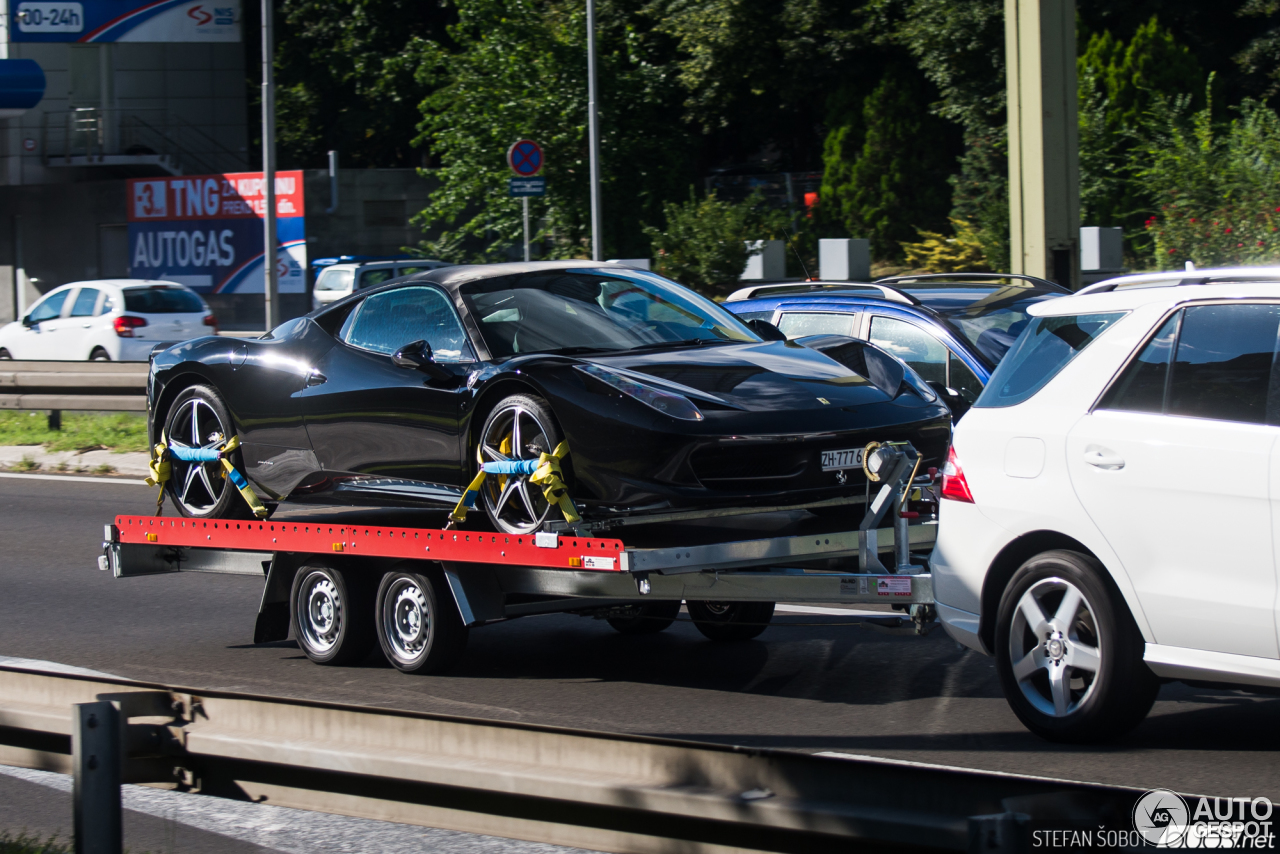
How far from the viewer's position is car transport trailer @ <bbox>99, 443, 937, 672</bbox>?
239 inches

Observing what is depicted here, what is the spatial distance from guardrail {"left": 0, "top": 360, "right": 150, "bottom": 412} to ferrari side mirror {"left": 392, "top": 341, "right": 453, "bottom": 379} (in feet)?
33.2

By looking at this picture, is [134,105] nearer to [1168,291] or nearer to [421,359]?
[421,359]

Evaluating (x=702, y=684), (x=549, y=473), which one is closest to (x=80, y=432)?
(x=702, y=684)

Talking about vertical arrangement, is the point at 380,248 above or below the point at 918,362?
above

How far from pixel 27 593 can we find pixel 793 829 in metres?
8.63

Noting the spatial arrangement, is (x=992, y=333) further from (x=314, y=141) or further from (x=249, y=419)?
(x=314, y=141)

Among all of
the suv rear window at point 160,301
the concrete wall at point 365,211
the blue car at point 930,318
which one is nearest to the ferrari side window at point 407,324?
the blue car at point 930,318

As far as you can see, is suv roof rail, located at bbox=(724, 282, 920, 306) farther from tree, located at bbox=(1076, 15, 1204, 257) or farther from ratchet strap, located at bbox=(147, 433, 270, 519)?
tree, located at bbox=(1076, 15, 1204, 257)

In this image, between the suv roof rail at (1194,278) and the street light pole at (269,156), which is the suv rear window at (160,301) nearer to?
the street light pole at (269,156)

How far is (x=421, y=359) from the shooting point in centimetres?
718

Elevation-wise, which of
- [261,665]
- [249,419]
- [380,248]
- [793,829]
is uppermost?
[380,248]

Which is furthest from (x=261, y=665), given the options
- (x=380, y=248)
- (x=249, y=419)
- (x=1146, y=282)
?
(x=380, y=248)

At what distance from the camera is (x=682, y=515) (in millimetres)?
6340

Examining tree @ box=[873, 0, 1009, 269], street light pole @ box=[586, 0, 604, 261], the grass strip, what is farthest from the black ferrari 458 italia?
tree @ box=[873, 0, 1009, 269]
